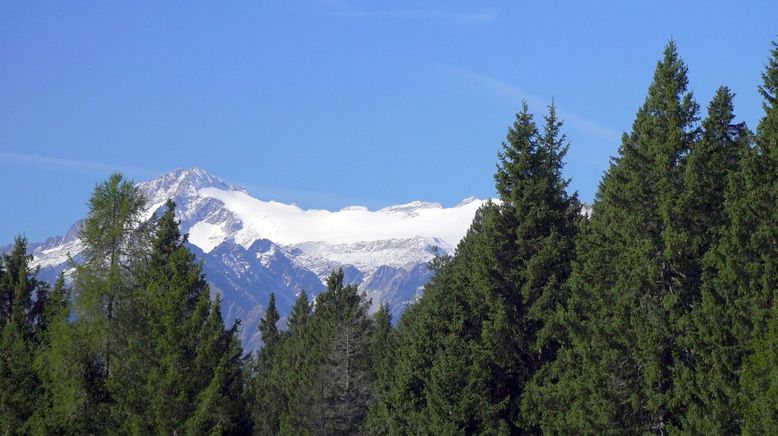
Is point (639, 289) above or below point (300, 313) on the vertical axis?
below

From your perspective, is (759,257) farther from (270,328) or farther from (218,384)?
(270,328)

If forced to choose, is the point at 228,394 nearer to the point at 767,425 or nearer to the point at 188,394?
the point at 188,394

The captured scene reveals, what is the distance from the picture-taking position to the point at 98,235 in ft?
149

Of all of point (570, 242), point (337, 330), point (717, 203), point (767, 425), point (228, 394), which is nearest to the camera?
point (767, 425)

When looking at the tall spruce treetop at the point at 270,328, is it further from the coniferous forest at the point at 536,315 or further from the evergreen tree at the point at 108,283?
the evergreen tree at the point at 108,283

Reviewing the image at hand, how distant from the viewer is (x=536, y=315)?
41062mm

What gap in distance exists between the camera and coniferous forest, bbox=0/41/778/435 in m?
31.2

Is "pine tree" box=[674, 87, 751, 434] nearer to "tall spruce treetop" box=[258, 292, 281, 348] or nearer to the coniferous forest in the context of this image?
the coniferous forest

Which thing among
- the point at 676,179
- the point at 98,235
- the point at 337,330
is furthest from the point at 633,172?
the point at 337,330

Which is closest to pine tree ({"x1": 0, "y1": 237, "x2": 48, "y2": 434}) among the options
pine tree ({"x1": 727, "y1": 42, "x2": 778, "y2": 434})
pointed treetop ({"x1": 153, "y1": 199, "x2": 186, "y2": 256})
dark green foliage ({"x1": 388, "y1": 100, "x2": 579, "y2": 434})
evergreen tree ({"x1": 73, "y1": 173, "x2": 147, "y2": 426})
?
evergreen tree ({"x1": 73, "y1": 173, "x2": 147, "y2": 426})

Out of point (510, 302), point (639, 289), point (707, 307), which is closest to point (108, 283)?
point (510, 302)

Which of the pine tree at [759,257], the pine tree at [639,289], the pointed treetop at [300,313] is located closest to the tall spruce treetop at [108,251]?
the pine tree at [639,289]

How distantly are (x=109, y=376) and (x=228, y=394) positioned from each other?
17.3ft

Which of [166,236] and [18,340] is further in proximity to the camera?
[18,340]
